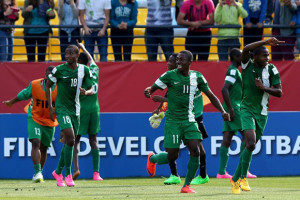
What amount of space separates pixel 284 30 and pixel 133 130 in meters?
4.20

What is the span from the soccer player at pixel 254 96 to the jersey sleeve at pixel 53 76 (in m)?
3.22

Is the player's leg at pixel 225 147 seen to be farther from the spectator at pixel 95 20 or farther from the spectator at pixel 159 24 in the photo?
the spectator at pixel 95 20

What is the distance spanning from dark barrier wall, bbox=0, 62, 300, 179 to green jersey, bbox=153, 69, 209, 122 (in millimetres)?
4774

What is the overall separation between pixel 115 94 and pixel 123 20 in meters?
1.62

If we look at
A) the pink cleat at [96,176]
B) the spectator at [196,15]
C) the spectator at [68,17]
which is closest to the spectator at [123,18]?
the spectator at [68,17]

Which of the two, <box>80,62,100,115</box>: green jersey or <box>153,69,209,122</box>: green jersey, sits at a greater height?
<box>153,69,209,122</box>: green jersey

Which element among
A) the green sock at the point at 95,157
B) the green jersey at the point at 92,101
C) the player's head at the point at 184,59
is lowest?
the green sock at the point at 95,157

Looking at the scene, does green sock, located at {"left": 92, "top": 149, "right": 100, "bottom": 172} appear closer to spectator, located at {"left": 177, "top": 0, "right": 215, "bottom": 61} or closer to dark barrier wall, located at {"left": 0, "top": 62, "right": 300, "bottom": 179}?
dark barrier wall, located at {"left": 0, "top": 62, "right": 300, "bottom": 179}

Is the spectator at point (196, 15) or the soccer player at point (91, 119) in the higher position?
the spectator at point (196, 15)

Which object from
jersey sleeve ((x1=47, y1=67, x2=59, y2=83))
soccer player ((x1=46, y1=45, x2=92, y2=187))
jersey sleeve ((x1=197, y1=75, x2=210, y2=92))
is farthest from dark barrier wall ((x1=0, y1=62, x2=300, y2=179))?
jersey sleeve ((x1=197, y1=75, x2=210, y2=92))

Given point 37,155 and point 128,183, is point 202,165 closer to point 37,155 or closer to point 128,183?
point 128,183

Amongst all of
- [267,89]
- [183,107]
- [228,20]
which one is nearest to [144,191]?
[183,107]

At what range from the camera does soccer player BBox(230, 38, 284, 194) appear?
1095 cm

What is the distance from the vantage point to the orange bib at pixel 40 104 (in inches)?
545
